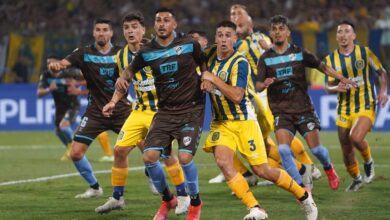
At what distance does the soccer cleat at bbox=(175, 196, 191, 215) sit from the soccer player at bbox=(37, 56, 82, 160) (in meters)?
7.60

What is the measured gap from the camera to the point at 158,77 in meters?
10.1

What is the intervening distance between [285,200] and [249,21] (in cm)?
308

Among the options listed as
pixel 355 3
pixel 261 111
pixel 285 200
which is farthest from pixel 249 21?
pixel 355 3

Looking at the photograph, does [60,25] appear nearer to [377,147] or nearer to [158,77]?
[377,147]

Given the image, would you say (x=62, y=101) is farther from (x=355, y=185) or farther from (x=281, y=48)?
(x=355, y=185)

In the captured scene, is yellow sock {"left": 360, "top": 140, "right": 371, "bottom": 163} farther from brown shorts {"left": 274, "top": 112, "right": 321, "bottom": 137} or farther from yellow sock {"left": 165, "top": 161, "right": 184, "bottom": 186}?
yellow sock {"left": 165, "top": 161, "right": 184, "bottom": 186}

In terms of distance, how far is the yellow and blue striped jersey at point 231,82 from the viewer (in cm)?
981

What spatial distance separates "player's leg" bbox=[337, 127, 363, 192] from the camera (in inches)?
496

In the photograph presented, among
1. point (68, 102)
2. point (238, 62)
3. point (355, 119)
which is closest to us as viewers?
point (238, 62)

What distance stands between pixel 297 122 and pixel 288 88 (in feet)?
1.46

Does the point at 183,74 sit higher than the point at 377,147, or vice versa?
the point at 183,74

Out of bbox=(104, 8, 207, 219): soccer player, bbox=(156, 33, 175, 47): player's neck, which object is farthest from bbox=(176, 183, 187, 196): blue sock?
bbox=(156, 33, 175, 47): player's neck

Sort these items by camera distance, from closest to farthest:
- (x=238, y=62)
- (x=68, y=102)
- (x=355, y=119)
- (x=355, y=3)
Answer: (x=238, y=62), (x=355, y=119), (x=68, y=102), (x=355, y=3)

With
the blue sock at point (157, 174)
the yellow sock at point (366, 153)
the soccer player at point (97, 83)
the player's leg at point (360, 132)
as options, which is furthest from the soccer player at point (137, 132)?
the yellow sock at point (366, 153)
